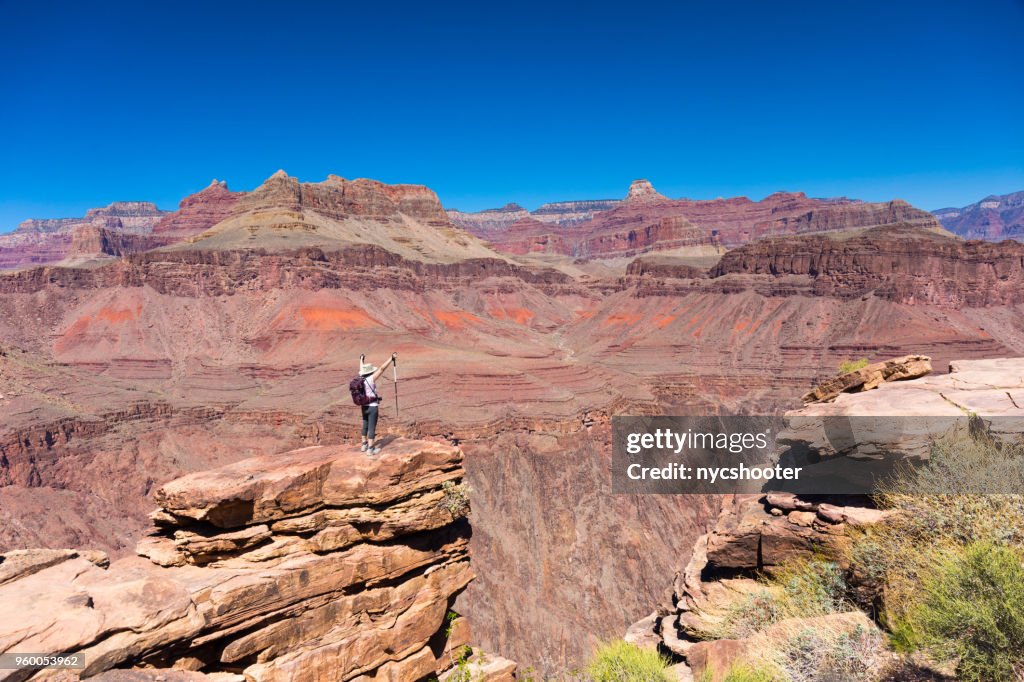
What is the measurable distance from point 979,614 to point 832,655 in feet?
8.26

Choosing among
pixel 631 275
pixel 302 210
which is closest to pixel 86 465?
pixel 302 210

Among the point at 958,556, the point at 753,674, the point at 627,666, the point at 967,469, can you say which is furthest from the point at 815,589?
the point at 627,666

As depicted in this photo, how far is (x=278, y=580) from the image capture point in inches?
419

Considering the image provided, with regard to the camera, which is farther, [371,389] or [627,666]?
[371,389]

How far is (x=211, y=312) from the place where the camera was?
91250 mm

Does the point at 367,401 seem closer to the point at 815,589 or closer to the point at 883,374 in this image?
the point at 815,589

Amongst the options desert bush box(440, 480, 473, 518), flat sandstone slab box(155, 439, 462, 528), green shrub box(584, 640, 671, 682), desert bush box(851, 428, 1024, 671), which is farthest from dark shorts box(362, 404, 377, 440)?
desert bush box(851, 428, 1024, 671)

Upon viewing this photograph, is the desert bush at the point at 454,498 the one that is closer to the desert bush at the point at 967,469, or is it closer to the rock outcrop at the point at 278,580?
the rock outcrop at the point at 278,580

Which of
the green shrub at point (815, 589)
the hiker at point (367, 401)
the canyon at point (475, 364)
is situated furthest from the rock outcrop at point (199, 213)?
the green shrub at point (815, 589)

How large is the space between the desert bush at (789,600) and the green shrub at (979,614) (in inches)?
126

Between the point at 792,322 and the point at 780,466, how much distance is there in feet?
270

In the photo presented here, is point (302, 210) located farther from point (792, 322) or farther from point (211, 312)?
point (792, 322)

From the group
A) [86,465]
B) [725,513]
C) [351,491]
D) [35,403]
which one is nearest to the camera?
[351,491]

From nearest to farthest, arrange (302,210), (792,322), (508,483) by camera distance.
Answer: (508,483)
(792,322)
(302,210)
